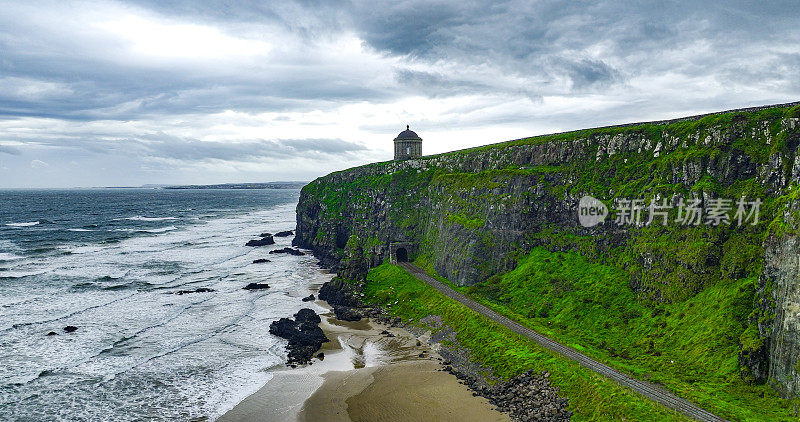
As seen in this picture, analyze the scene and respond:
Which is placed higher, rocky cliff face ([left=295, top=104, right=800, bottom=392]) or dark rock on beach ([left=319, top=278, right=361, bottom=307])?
rocky cliff face ([left=295, top=104, right=800, bottom=392])

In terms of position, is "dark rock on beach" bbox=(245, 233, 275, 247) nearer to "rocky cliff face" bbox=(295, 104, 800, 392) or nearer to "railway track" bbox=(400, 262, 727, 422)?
"rocky cliff face" bbox=(295, 104, 800, 392)

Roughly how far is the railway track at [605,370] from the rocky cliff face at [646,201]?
21.9 ft

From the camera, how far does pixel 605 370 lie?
36812mm

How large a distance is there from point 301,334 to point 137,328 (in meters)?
20.9

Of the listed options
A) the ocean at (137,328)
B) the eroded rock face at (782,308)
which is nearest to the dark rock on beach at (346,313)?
the ocean at (137,328)

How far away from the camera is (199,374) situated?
4444cm

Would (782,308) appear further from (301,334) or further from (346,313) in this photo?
(346,313)

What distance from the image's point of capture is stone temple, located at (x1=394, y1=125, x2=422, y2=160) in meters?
118

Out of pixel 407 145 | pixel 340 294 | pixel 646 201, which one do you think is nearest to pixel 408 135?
pixel 407 145

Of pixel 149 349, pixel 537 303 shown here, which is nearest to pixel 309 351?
pixel 149 349

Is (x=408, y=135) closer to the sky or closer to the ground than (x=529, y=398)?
closer to the sky

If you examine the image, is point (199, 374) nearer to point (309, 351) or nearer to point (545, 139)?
point (309, 351)

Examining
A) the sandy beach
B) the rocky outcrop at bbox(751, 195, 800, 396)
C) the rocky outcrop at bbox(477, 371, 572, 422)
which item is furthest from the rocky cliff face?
the sandy beach

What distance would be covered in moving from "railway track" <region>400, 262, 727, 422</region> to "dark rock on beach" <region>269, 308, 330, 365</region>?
17.7 metres
